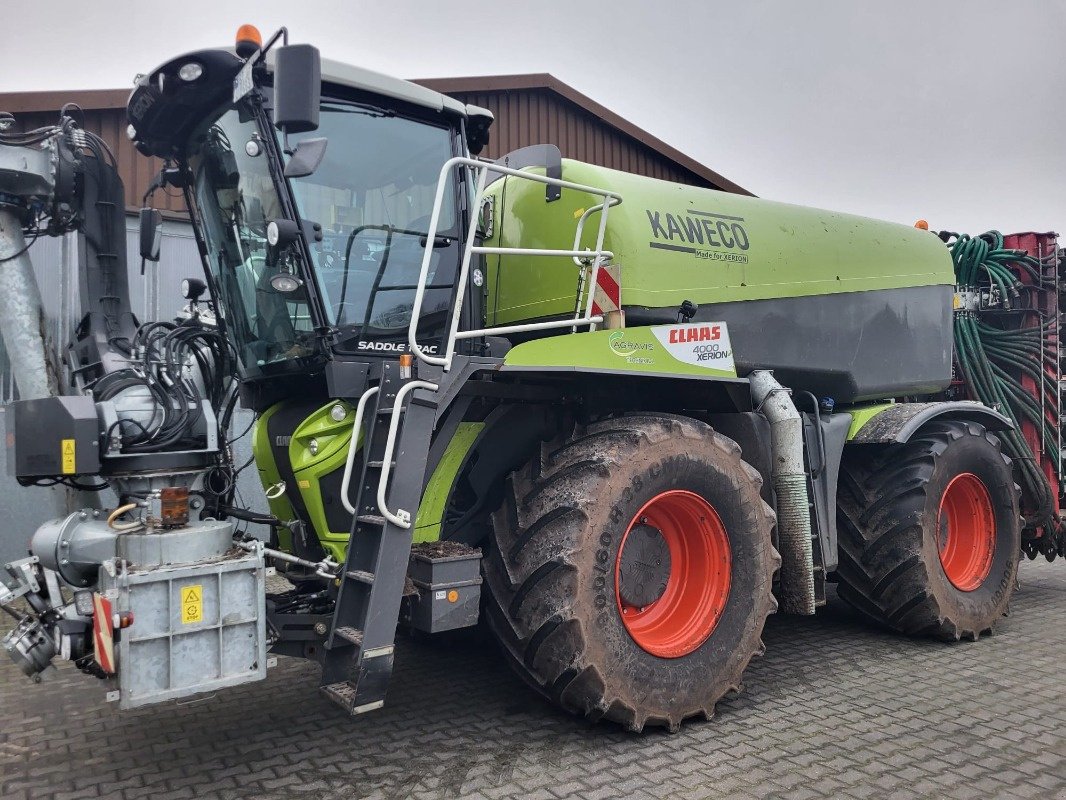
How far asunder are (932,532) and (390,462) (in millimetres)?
3537

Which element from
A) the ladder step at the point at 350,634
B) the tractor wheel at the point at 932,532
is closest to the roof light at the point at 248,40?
the ladder step at the point at 350,634

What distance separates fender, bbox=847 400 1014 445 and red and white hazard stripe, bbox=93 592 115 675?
4.20m

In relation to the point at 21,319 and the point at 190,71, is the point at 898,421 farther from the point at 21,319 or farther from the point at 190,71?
the point at 21,319

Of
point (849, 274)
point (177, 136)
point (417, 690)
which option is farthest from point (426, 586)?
point (849, 274)

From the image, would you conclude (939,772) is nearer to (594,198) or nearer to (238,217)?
(594,198)

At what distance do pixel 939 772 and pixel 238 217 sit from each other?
3.84 meters

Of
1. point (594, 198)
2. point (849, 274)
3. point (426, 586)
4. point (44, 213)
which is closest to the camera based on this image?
point (426, 586)

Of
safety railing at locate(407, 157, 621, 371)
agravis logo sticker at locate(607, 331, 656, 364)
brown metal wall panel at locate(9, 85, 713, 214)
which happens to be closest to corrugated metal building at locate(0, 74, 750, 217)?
brown metal wall panel at locate(9, 85, 713, 214)

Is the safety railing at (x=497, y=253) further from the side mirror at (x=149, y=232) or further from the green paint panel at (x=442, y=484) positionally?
the side mirror at (x=149, y=232)

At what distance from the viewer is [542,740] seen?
12.0 ft

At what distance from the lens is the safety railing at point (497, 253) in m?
3.52

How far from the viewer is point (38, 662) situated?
329 cm

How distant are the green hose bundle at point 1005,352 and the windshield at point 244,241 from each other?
523 centimetres

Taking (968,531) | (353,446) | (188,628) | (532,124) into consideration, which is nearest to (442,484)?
(353,446)
